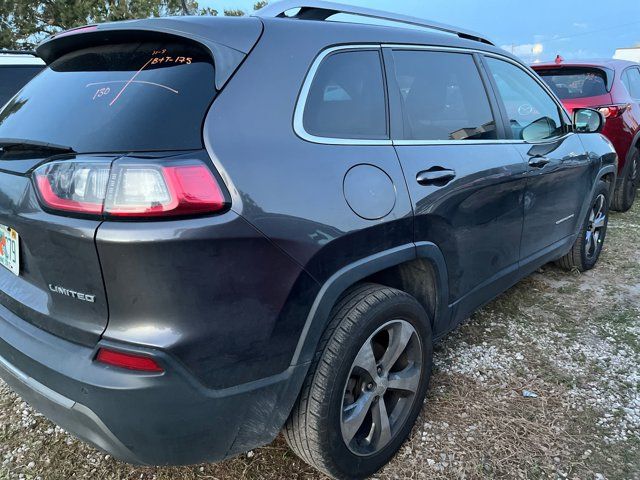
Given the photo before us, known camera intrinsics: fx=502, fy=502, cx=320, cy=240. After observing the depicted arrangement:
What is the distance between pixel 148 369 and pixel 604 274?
13.2 feet

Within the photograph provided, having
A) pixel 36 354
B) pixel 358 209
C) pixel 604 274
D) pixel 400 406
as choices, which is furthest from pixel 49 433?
pixel 604 274


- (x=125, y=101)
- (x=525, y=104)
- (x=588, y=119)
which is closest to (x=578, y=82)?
(x=588, y=119)

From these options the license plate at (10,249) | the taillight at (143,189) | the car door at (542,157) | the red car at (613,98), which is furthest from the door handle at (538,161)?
the red car at (613,98)

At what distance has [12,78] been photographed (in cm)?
504

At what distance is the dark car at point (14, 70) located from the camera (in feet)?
16.3

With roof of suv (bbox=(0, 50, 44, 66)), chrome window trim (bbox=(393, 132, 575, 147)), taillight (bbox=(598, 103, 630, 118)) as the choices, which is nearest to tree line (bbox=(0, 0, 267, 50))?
roof of suv (bbox=(0, 50, 44, 66))

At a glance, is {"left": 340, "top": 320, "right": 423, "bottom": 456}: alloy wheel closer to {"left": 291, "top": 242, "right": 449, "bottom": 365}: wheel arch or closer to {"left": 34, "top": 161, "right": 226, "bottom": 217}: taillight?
{"left": 291, "top": 242, "right": 449, "bottom": 365}: wheel arch

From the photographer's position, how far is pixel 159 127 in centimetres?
151

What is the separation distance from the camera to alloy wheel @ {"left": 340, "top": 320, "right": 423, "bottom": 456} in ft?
6.48

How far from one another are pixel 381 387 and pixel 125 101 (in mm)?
1443

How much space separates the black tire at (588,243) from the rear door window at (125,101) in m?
3.43

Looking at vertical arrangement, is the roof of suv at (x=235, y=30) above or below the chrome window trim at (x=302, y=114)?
above

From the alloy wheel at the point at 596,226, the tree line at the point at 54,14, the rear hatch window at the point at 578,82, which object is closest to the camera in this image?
the alloy wheel at the point at 596,226

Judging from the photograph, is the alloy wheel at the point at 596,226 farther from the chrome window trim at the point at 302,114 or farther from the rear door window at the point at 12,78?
the rear door window at the point at 12,78
